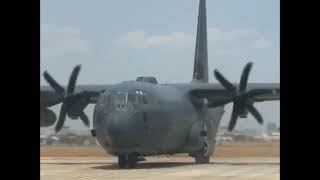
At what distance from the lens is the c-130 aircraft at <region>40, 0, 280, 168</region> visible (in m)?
22.6

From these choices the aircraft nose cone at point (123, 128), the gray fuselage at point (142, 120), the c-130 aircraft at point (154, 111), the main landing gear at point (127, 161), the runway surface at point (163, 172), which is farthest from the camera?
the main landing gear at point (127, 161)

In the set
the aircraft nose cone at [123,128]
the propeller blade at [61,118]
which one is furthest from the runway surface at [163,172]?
the propeller blade at [61,118]

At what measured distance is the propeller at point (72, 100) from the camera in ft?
86.5

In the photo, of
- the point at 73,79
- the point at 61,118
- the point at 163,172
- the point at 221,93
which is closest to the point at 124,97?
the point at 163,172

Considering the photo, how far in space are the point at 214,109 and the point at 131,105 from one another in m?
9.60

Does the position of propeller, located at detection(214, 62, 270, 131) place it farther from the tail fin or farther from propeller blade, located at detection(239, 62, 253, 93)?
the tail fin

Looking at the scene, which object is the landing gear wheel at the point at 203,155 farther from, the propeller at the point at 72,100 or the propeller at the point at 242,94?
the propeller at the point at 72,100

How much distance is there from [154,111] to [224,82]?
5.22 m

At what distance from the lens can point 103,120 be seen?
22.5 m

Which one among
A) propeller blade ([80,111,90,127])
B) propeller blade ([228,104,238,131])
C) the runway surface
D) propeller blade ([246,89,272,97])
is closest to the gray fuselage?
the runway surface

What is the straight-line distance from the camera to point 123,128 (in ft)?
72.7

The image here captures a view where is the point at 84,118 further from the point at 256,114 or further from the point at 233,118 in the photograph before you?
the point at 256,114
